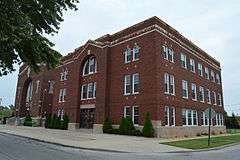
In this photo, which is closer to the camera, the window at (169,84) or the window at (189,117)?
the window at (169,84)

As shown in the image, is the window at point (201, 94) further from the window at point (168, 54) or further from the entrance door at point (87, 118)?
the entrance door at point (87, 118)

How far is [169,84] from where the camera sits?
31.1 meters

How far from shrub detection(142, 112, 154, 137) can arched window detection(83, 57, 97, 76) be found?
1233cm

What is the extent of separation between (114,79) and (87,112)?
672 cm

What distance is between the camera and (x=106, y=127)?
32.7m

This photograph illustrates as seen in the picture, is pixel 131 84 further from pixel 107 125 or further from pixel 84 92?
pixel 84 92

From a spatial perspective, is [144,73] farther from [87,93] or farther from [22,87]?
[22,87]

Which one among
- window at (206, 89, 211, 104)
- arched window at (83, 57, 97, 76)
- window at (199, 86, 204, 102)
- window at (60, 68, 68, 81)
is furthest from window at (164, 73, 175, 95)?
window at (60, 68, 68, 81)

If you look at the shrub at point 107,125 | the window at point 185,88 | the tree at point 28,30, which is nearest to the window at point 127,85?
the shrub at point 107,125

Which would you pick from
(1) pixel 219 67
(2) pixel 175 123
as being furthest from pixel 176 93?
(1) pixel 219 67

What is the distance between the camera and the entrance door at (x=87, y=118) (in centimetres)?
3678

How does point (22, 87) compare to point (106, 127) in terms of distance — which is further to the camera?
point (22, 87)

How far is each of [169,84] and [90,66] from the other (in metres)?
12.9

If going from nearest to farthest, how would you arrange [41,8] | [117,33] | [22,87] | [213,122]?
[41,8] → [117,33] → [213,122] → [22,87]
